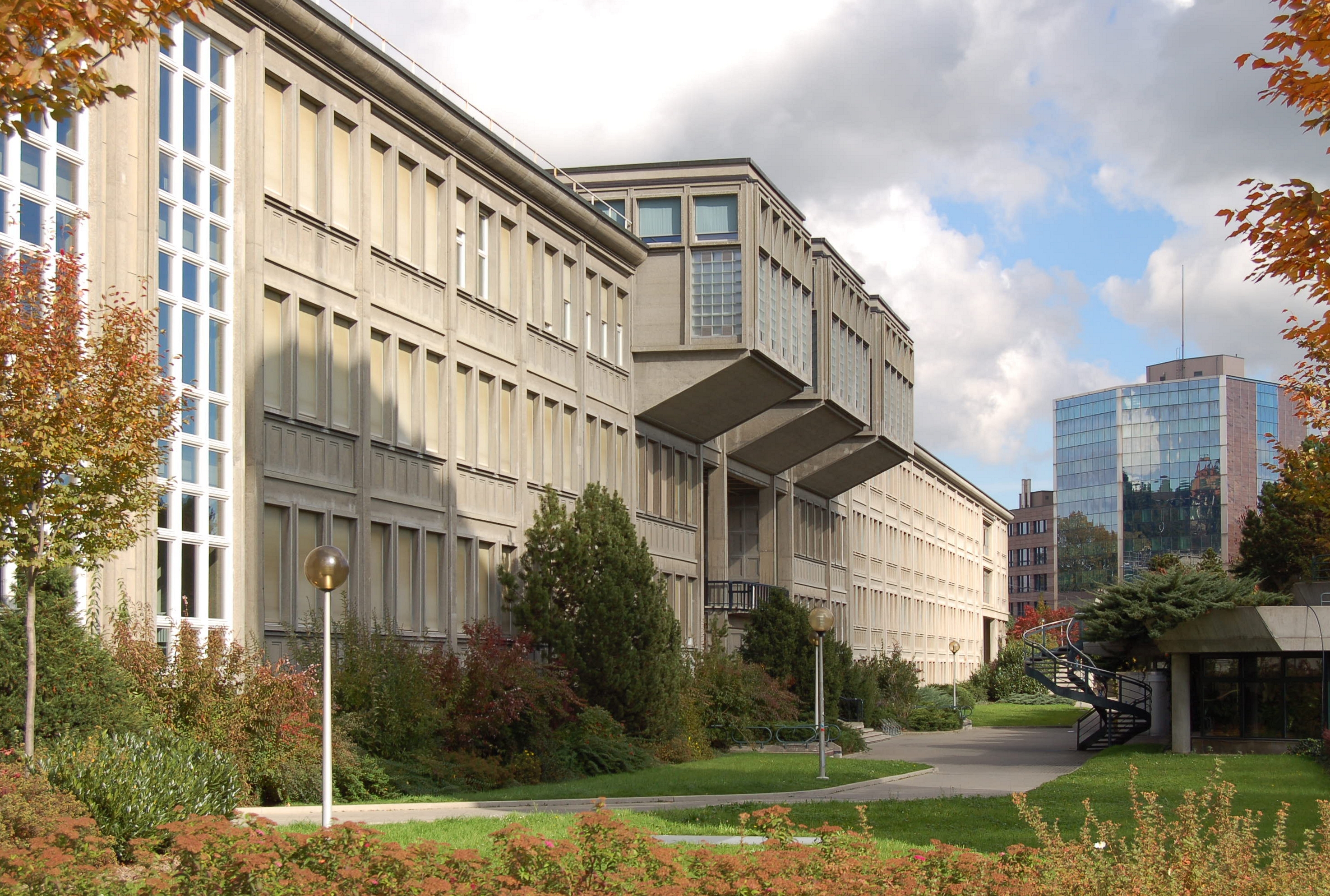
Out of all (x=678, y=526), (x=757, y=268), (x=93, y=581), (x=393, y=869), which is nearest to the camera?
(x=393, y=869)

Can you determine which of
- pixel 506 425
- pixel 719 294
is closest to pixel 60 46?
pixel 506 425

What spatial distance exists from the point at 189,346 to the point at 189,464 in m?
1.90

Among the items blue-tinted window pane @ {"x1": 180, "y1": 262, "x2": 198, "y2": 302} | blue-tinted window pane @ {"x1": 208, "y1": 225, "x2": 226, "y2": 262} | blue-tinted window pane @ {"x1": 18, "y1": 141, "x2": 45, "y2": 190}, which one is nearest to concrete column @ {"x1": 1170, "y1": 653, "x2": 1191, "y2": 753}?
blue-tinted window pane @ {"x1": 208, "y1": 225, "x2": 226, "y2": 262}

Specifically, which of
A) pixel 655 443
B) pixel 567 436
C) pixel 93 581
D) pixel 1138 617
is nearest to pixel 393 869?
pixel 93 581

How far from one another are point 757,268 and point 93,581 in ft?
86.2

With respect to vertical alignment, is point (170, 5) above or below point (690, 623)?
above

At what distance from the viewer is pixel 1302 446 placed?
41906mm

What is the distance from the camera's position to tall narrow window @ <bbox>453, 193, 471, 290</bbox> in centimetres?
3438

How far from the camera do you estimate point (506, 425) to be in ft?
120

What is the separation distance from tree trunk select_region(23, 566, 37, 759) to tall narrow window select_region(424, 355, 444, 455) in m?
15.3

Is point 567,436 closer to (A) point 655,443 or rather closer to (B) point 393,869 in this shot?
(A) point 655,443

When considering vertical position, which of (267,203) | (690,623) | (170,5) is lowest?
(690,623)

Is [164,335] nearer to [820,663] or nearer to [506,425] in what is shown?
[506,425]

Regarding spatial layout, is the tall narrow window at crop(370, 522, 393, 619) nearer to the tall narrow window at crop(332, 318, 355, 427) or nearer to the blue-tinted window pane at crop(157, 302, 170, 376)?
the tall narrow window at crop(332, 318, 355, 427)
